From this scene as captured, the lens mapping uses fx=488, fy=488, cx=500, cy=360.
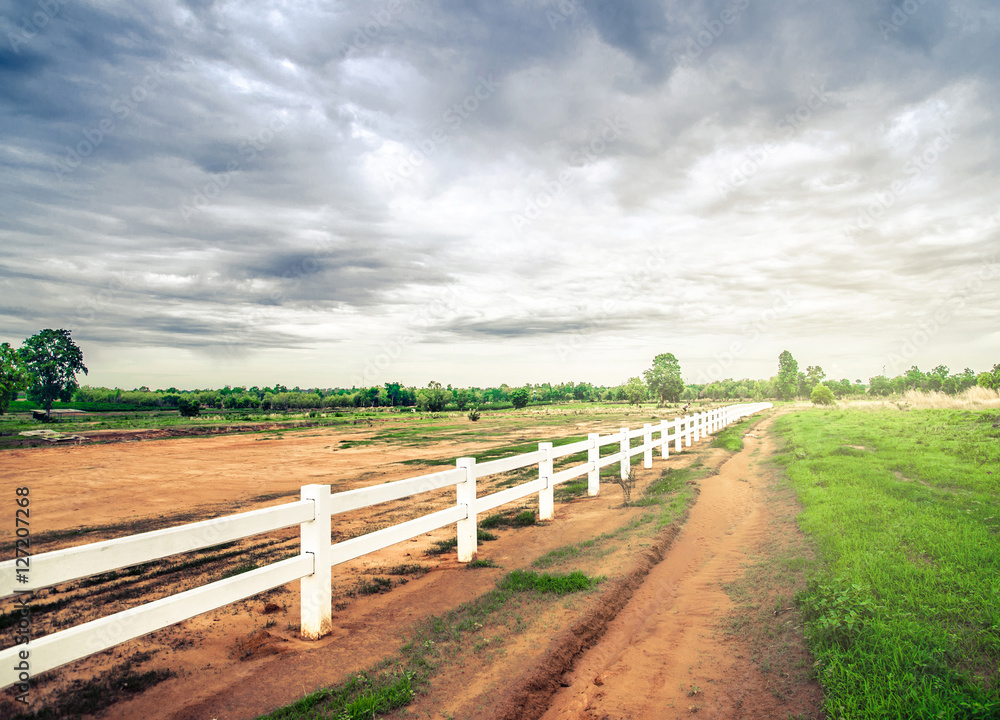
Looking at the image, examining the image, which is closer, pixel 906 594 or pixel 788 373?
pixel 906 594

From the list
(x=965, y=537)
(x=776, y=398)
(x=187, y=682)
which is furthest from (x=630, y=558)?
(x=776, y=398)

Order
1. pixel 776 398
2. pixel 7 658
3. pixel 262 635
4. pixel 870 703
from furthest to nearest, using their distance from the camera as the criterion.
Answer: pixel 776 398
pixel 262 635
pixel 870 703
pixel 7 658

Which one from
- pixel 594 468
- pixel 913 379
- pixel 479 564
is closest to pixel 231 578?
pixel 479 564

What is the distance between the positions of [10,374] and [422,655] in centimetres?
3913

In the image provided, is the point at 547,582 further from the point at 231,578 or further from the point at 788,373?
the point at 788,373

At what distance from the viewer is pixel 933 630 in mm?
4008

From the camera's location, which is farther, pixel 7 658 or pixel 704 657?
pixel 704 657

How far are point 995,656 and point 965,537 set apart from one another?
3.37m

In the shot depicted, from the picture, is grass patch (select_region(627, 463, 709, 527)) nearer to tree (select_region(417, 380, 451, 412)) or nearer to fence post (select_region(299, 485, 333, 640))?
fence post (select_region(299, 485, 333, 640))

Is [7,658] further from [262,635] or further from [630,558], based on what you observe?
[630,558]

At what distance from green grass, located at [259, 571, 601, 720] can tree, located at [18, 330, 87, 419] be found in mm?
93439

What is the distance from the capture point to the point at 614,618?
17.4 ft

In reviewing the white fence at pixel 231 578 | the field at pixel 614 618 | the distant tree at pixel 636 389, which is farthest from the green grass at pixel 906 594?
the distant tree at pixel 636 389

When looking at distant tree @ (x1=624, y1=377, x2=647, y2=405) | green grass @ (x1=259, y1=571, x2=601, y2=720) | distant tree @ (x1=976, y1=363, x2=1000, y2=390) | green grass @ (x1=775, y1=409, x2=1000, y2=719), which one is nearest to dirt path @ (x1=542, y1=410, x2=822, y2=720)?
green grass @ (x1=775, y1=409, x2=1000, y2=719)
